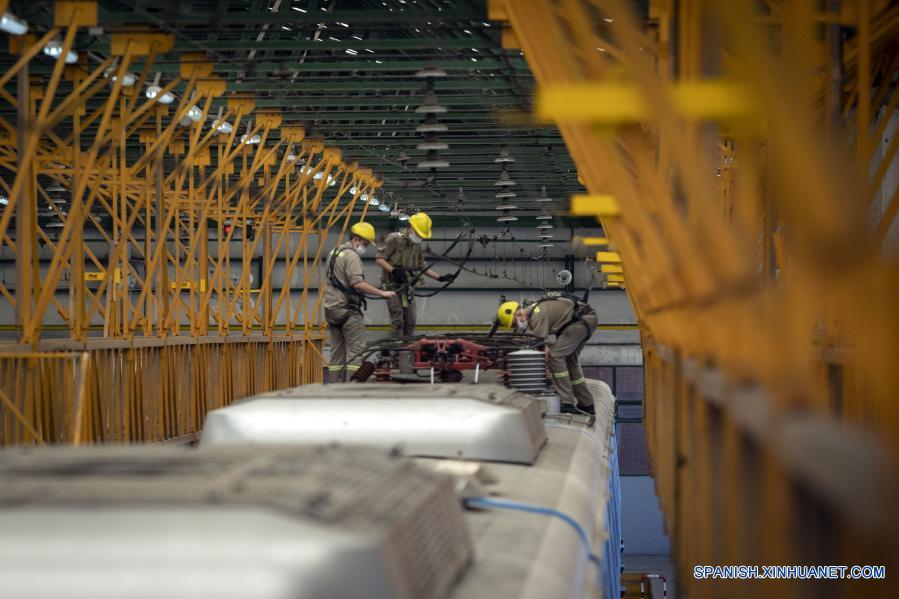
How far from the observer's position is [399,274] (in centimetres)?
1736

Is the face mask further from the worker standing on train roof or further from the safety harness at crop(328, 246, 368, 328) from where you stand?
the safety harness at crop(328, 246, 368, 328)

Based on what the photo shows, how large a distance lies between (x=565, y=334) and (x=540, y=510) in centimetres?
963

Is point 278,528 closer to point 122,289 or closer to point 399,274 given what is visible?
point 399,274

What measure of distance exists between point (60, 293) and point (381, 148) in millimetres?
19445

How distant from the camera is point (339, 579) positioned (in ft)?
9.23

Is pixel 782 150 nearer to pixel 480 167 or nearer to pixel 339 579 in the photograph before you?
pixel 339 579

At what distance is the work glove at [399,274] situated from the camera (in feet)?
56.8

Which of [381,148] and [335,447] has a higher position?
[381,148]

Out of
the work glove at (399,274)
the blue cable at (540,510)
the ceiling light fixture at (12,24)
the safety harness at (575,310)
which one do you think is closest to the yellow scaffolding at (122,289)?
the ceiling light fixture at (12,24)

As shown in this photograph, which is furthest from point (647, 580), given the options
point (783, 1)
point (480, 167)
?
point (783, 1)

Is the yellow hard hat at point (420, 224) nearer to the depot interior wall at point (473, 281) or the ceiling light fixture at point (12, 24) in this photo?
the ceiling light fixture at point (12, 24)

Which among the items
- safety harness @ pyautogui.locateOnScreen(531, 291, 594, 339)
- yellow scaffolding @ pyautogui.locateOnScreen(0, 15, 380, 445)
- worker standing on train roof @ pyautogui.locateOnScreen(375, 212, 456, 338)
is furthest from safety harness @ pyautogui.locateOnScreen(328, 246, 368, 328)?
yellow scaffolding @ pyautogui.locateOnScreen(0, 15, 380, 445)

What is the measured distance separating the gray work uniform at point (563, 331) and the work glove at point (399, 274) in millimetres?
2679

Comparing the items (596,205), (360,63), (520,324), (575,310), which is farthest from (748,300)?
(360,63)
